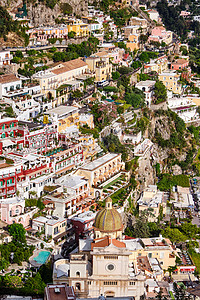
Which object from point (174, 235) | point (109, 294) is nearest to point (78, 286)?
point (109, 294)

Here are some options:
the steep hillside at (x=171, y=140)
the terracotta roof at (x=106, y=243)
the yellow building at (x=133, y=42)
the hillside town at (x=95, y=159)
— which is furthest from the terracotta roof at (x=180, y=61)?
the terracotta roof at (x=106, y=243)

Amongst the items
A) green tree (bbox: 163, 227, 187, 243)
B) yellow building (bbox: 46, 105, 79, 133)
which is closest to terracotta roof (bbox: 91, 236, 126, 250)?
green tree (bbox: 163, 227, 187, 243)

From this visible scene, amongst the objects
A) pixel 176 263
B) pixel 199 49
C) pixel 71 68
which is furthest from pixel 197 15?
pixel 176 263

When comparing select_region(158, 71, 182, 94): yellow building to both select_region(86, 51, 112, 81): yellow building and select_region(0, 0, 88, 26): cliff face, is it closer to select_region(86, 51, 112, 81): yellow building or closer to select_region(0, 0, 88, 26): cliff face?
select_region(86, 51, 112, 81): yellow building

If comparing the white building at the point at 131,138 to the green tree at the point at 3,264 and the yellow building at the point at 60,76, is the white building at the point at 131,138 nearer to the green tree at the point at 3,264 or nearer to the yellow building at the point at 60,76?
the yellow building at the point at 60,76

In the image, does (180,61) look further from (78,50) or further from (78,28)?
(78,50)

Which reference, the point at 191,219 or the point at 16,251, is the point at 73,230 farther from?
the point at 191,219
